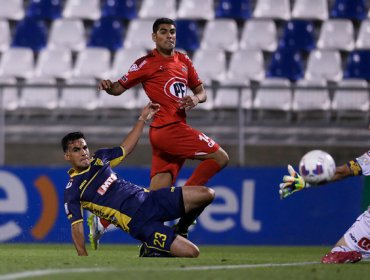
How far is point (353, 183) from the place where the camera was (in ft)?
41.4

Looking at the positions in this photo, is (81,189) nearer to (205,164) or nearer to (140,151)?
(205,164)

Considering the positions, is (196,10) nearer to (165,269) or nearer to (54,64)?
(54,64)

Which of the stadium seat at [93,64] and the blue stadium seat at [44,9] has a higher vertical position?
A: the blue stadium seat at [44,9]

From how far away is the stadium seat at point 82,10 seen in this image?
52.8ft

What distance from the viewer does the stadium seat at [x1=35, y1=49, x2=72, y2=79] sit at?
15.5m

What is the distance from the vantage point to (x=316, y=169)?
687 centimetres

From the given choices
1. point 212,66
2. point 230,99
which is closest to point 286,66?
point 212,66

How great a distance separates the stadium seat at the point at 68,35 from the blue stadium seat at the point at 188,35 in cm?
160

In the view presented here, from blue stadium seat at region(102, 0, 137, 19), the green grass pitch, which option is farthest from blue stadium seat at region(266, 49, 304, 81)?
the green grass pitch

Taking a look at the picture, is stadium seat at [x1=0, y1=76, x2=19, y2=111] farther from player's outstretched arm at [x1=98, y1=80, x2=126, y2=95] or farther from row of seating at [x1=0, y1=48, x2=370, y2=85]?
player's outstretched arm at [x1=98, y1=80, x2=126, y2=95]

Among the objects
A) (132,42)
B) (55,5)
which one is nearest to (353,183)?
(132,42)

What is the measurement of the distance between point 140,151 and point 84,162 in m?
5.10

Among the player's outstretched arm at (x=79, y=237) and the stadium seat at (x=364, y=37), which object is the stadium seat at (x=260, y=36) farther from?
the player's outstretched arm at (x=79, y=237)

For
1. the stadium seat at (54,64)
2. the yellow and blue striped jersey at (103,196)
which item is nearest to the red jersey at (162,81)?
the yellow and blue striped jersey at (103,196)
